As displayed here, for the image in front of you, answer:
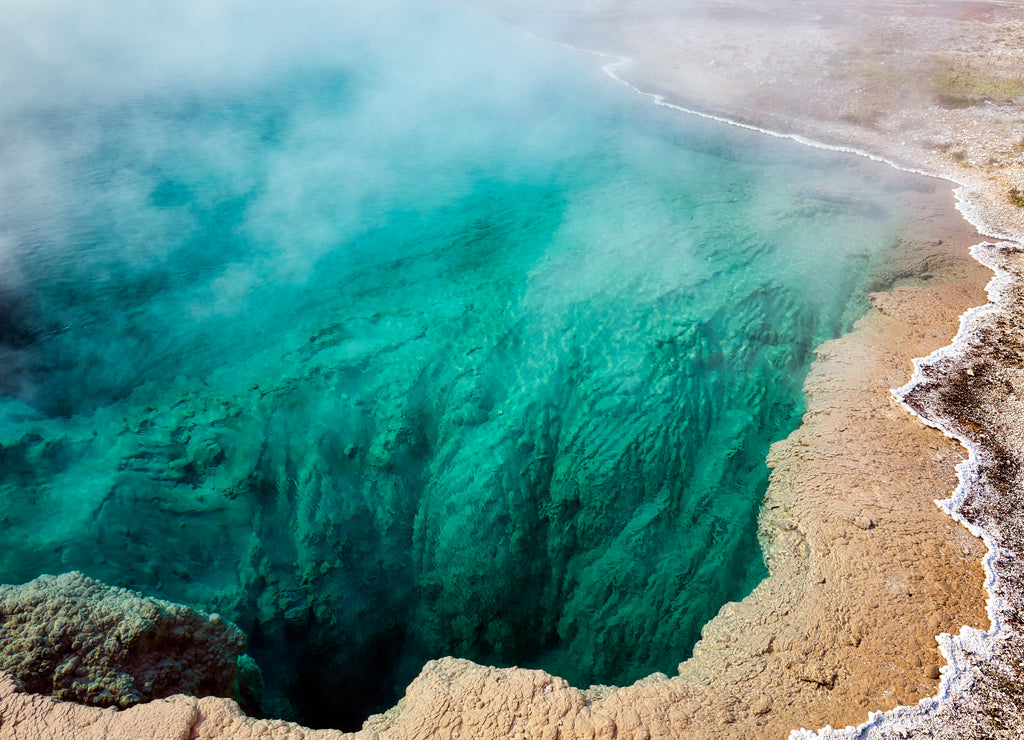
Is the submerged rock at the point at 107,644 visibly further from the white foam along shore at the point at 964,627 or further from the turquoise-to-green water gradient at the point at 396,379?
the white foam along shore at the point at 964,627

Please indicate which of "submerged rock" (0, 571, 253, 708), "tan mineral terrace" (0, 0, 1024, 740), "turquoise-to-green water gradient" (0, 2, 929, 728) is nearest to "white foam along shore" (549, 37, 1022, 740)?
"tan mineral terrace" (0, 0, 1024, 740)

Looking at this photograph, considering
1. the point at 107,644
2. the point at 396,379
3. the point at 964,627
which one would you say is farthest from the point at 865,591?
the point at 107,644

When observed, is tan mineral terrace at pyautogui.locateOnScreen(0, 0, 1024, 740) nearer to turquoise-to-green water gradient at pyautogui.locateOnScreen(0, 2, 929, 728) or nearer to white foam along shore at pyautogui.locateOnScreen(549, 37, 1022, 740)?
white foam along shore at pyautogui.locateOnScreen(549, 37, 1022, 740)

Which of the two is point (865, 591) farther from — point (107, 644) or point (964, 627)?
point (107, 644)

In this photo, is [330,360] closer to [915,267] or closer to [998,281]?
[915,267]

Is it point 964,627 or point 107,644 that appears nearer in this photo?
point 107,644

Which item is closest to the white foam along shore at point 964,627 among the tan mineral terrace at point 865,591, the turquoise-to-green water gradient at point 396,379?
the tan mineral terrace at point 865,591

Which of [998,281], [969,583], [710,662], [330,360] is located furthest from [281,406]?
[998,281]
